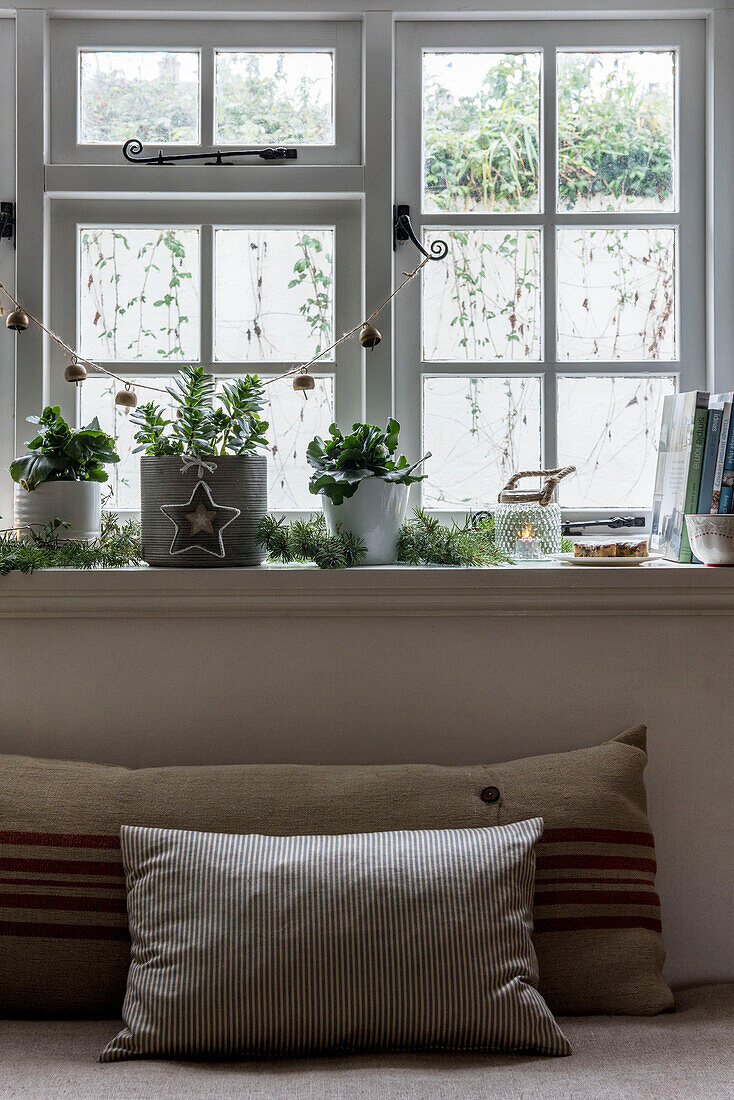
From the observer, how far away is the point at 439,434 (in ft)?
4.87

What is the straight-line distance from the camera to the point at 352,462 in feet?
4.19

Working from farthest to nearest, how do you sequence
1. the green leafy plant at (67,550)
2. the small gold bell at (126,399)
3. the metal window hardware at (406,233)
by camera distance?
the metal window hardware at (406,233)
the small gold bell at (126,399)
the green leafy plant at (67,550)

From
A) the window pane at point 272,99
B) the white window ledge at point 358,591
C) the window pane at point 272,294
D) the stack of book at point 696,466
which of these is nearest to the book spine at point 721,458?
the stack of book at point 696,466

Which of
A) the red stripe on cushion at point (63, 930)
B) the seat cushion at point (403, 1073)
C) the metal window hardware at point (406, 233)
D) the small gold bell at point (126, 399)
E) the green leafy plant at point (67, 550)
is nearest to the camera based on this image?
the seat cushion at point (403, 1073)

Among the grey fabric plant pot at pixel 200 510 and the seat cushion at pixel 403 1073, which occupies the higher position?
the grey fabric plant pot at pixel 200 510

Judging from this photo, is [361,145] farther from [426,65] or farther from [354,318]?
[354,318]

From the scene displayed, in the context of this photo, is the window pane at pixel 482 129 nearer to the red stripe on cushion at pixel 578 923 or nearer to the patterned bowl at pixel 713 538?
the patterned bowl at pixel 713 538

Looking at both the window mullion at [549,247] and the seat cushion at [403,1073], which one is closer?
the seat cushion at [403,1073]

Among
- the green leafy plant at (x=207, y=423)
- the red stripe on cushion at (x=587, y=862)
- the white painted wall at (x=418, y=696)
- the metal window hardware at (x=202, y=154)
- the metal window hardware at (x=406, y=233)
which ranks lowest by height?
the red stripe on cushion at (x=587, y=862)

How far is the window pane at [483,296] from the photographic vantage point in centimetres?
149

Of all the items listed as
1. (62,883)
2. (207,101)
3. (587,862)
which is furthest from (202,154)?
(587,862)

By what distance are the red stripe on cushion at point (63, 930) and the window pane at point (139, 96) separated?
4.18ft

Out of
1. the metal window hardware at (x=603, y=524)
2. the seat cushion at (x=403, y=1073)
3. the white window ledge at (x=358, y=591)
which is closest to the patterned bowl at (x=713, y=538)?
the white window ledge at (x=358, y=591)

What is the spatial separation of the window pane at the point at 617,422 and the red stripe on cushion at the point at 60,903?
1.05m
